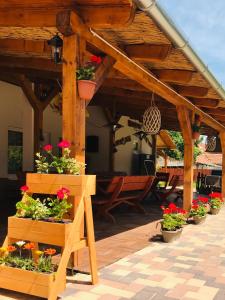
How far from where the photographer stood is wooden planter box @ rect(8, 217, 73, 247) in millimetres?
3123

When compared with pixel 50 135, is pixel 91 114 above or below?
above

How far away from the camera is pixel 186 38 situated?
422 cm

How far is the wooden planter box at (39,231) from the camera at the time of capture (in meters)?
3.12

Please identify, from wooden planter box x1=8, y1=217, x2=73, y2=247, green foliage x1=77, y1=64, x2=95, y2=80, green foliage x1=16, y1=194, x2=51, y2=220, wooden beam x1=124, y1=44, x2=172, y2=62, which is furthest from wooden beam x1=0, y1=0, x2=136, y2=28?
wooden planter box x1=8, y1=217, x2=73, y2=247

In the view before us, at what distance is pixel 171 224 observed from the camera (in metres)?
5.52

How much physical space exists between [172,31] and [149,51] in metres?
0.77

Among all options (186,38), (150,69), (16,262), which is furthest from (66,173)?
(150,69)

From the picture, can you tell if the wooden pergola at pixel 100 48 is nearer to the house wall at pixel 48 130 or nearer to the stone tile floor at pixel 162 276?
the stone tile floor at pixel 162 276

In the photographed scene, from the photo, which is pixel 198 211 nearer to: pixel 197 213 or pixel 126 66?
pixel 197 213

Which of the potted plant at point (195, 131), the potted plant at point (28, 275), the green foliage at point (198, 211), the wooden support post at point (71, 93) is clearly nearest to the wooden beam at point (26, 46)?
the wooden support post at point (71, 93)

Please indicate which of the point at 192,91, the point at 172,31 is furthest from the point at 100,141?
the point at 172,31

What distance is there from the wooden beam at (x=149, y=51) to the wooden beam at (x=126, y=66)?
111 mm

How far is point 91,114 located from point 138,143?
3844mm

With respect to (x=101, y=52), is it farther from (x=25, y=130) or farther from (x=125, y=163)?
(x=125, y=163)
